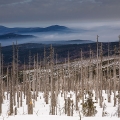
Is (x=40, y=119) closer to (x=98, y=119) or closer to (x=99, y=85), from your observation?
(x=98, y=119)

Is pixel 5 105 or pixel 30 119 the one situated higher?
pixel 30 119

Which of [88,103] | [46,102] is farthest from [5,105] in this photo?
[88,103]

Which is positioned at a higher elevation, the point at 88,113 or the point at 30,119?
the point at 30,119

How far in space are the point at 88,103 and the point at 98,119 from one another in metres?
9.72

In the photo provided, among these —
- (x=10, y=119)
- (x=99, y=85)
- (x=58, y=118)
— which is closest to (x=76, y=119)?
(x=58, y=118)

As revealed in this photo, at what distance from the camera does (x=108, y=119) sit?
Answer: 1392 cm

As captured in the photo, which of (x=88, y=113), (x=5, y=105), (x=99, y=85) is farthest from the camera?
(x=5, y=105)

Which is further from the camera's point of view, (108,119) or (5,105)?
(5,105)

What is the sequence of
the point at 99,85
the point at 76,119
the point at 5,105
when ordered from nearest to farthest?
the point at 76,119 → the point at 99,85 → the point at 5,105

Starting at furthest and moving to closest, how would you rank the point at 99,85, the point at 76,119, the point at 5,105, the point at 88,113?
the point at 5,105, the point at 99,85, the point at 88,113, the point at 76,119

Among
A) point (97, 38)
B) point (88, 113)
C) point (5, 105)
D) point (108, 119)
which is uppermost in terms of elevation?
point (97, 38)

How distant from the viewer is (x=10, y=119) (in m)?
14.1

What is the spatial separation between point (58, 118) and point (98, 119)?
2008 millimetres

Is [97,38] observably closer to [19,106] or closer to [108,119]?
[19,106]
